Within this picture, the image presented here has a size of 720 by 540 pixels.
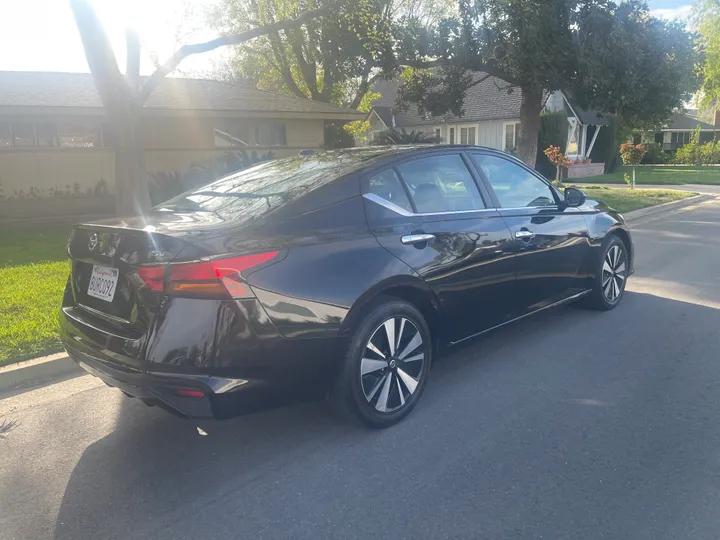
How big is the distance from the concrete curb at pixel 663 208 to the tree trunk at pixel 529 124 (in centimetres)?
385

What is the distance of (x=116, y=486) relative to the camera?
321 cm

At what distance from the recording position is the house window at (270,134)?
58.2 feet

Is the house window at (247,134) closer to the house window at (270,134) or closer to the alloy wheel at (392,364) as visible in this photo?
the house window at (270,134)

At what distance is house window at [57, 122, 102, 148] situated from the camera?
15.3m

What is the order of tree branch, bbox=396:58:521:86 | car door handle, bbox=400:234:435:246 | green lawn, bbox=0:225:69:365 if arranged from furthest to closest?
tree branch, bbox=396:58:521:86 < green lawn, bbox=0:225:69:365 < car door handle, bbox=400:234:435:246

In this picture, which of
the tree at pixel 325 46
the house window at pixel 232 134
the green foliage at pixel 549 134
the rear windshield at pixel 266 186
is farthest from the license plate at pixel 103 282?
the green foliage at pixel 549 134

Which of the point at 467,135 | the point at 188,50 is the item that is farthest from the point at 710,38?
the point at 188,50

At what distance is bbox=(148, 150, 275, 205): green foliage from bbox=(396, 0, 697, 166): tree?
5.23m

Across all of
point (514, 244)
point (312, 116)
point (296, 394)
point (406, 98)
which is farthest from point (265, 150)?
point (296, 394)

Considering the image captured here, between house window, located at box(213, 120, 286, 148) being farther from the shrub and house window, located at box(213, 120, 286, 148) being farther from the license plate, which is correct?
the shrub

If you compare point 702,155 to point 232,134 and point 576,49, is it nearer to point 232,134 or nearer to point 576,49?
point 576,49

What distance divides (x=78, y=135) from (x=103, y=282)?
45.4ft

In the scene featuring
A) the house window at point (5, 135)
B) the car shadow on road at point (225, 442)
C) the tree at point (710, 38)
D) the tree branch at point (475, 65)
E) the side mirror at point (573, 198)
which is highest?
the tree at point (710, 38)

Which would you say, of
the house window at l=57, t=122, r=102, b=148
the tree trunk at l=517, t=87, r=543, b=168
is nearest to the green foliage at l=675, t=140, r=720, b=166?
the tree trunk at l=517, t=87, r=543, b=168
